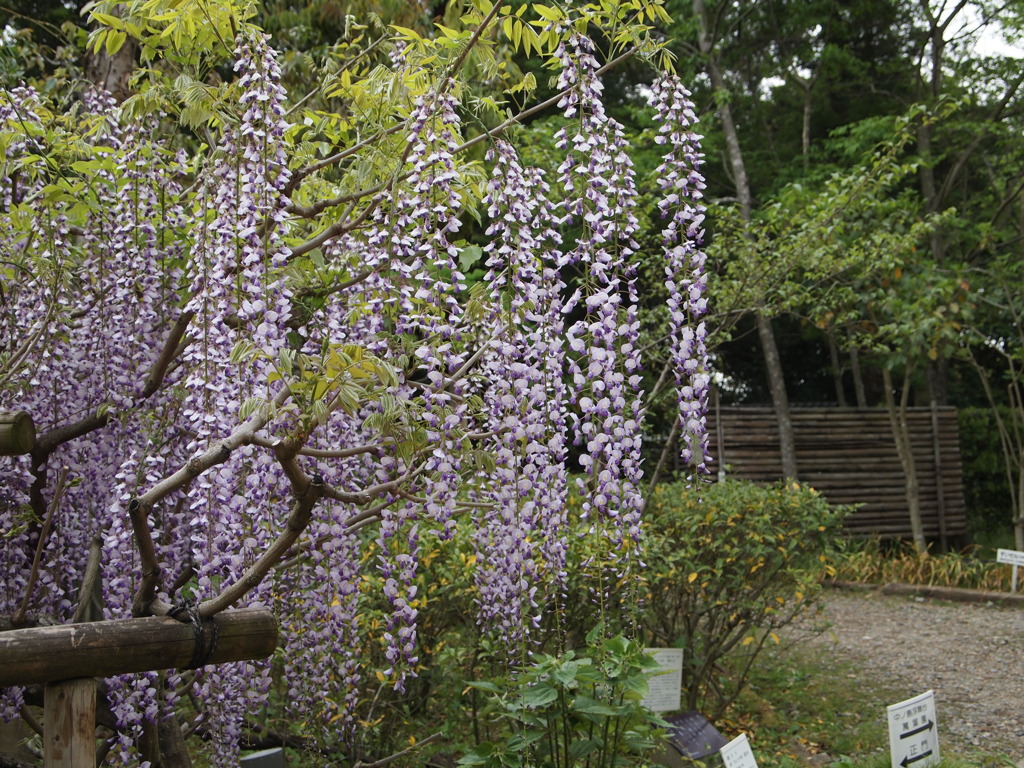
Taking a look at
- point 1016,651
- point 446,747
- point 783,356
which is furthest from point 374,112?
point 783,356

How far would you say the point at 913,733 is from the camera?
144 inches

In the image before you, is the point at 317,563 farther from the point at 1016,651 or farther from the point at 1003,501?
the point at 1003,501

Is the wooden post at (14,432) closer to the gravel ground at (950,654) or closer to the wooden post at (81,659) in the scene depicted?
the wooden post at (81,659)

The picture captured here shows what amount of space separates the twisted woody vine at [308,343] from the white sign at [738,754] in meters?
0.80

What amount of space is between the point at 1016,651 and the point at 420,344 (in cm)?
583

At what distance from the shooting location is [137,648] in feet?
6.61

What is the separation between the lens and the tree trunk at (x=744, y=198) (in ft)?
28.7

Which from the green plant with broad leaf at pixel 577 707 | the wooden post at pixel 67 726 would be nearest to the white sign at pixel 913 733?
the green plant with broad leaf at pixel 577 707

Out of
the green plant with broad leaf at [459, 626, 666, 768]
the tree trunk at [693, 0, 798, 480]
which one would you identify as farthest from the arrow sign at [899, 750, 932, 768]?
the tree trunk at [693, 0, 798, 480]

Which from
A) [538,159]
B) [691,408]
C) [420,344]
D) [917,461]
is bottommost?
[917,461]

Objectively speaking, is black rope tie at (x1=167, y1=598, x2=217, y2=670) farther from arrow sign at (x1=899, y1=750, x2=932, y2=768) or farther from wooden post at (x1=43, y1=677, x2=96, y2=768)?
arrow sign at (x1=899, y1=750, x2=932, y2=768)

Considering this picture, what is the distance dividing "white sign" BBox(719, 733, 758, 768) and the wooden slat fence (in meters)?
6.62

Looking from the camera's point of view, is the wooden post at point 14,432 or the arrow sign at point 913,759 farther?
the arrow sign at point 913,759

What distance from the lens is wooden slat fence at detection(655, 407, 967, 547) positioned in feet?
32.0
